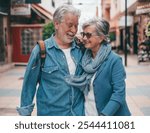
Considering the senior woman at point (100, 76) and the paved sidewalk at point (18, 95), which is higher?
the senior woman at point (100, 76)

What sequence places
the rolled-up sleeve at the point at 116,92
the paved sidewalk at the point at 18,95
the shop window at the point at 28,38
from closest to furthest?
the rolled-up sleeve at the point at 116,92 → the paved sidewalk at the point at 18,95 → the shop window at the point at 28,38

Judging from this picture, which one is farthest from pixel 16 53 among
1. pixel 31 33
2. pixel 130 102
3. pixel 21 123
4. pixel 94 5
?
pixel 21 123

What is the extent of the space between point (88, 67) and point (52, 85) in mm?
146

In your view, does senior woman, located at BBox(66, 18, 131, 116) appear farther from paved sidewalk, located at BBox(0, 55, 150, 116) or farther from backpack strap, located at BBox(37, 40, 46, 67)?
paved sidewalk, located at BBox(0, 55, 150, 116)

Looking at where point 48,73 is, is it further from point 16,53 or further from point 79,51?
point 16,53

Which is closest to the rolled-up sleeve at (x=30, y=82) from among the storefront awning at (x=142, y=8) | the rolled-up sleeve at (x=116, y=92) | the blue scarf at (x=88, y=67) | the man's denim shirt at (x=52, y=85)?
the man's denim shirt at (x=52, y=85)

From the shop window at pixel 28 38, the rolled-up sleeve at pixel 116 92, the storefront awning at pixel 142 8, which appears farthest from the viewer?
the shop window at pixel 28 38

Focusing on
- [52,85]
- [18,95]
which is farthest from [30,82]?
[18,95]

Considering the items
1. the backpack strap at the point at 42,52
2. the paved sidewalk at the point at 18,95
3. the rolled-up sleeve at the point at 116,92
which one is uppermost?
the backpack strap at the point at 42,52

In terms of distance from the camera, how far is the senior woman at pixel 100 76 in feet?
5.31

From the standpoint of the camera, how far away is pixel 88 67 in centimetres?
162

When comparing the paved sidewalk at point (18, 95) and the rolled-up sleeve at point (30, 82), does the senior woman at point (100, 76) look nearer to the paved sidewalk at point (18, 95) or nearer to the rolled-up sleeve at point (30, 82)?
the rolled-up sleeve at point (30, 82)

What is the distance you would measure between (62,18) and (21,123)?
39cm

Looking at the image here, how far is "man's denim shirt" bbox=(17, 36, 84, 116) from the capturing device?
66.1 inches
